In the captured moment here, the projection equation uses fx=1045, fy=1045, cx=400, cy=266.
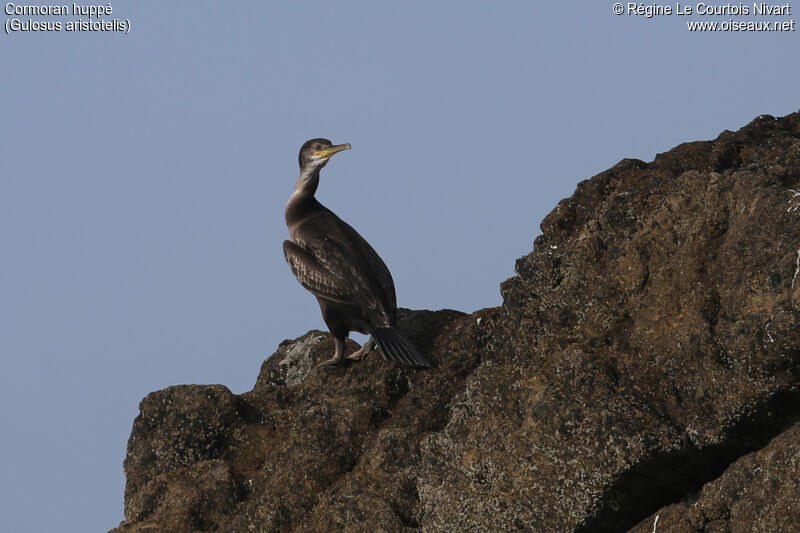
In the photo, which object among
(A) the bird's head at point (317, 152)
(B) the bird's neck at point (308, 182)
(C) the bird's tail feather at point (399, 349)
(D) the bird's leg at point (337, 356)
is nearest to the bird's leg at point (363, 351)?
(D) the bird's leg at point (337, 356)

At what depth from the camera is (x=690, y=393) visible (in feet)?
24.7

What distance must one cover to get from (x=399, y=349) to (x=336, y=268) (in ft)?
5.80

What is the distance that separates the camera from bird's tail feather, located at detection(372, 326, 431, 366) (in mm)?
9805

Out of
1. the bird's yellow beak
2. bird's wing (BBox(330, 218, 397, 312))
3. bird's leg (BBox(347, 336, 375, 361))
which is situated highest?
the bird's yellow beak

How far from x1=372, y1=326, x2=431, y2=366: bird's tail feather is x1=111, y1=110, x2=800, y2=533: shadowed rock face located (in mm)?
149

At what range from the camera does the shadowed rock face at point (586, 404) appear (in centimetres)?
726

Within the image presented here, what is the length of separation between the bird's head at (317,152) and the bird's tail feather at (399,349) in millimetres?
2934

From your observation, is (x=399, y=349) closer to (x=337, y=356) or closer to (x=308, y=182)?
(x=337, y=356)

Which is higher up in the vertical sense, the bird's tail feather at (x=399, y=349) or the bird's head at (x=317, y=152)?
the bird's head at (x=317, y=152)

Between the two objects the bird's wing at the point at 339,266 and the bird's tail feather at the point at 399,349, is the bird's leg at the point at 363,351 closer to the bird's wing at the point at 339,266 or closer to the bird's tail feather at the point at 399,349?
the bird's wing at the point at 339,266

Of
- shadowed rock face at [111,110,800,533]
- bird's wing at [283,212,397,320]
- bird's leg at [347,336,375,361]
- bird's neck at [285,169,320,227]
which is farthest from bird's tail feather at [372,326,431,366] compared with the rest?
bird's neck at [285,169,320,227]

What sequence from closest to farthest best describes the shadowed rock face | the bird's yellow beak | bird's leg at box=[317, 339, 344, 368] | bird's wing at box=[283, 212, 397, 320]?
1. the shadowed rock face
2. bird's leg at box=[317, 339, 344, 368]
3. bird's wing at box=[283, 212, 397, 320]
4. the bird's yellow beak

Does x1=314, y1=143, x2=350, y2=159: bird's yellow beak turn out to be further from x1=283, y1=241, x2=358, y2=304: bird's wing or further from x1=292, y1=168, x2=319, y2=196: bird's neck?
x1=283, y1=241, x2=358, y2=304: bird's wing

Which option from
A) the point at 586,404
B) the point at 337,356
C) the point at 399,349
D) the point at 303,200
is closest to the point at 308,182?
the point at 303,200
